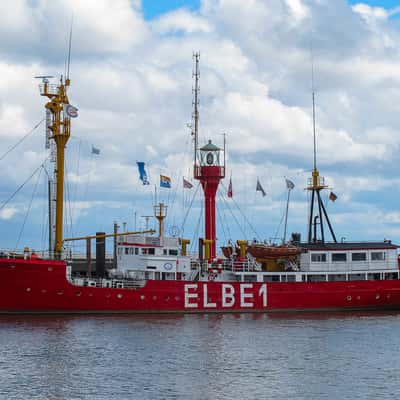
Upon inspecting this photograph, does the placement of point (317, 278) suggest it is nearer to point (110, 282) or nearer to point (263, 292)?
point (263, 292)

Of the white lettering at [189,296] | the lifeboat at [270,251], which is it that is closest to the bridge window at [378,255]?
the lifeboat at [270,251]

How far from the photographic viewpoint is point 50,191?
177ft

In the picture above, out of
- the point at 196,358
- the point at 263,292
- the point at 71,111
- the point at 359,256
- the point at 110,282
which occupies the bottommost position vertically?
the point at 196,358

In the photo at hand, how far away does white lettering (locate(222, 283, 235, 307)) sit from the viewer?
49000 mm

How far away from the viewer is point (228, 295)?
4909 centimetres

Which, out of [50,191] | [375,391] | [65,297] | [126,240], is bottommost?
[375,391]

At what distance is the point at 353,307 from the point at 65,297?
771 inches

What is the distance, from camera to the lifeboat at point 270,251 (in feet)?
169

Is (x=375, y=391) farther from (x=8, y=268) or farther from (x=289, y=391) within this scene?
(x=8, y=268)

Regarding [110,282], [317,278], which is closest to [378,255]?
[317,278]

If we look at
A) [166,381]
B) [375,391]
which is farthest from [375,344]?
[166,381]

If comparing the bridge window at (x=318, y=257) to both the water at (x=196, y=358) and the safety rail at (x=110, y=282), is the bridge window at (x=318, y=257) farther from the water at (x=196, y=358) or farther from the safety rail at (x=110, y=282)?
the safety rail at (x=110, y=282)

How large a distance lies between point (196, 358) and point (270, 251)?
19.2 m

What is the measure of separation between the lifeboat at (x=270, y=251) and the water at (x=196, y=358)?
245 inches
